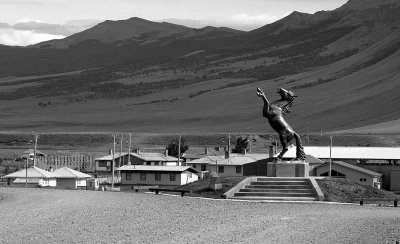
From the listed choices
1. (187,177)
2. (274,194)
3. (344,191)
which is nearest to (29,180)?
(187,177)

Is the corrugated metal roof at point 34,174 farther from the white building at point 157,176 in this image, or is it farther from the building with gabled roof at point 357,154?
the building with gabled roof at point 357,154

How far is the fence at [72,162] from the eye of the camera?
12103 cm

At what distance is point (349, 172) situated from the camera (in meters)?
79.9

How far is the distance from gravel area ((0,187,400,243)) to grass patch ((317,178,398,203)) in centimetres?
285

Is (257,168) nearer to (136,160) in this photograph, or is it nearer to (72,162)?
(136,160)

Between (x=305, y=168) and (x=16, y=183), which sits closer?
(x=305, y=168)

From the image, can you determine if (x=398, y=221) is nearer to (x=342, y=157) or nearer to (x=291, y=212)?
(x=291, y=212)

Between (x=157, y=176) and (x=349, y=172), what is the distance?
1757cm

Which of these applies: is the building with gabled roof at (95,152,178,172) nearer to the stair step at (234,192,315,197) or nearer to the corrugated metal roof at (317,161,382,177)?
the corrugated metal roof at (317,161,382,177)

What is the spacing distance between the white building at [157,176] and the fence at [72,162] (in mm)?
25952

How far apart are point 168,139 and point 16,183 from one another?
9725 cm

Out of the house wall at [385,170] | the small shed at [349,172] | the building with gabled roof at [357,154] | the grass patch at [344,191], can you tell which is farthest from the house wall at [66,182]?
the grass patch at [344,191]

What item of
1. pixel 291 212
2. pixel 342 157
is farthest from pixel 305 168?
pixel 342 157

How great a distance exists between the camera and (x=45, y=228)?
40.9m
